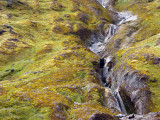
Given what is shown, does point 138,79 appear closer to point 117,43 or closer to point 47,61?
point 47,61

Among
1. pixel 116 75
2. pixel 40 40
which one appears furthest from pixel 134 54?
pixel 40 40

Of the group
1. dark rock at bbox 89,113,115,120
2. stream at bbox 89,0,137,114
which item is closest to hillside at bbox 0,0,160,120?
dark rock at bbox 89,113,115,120

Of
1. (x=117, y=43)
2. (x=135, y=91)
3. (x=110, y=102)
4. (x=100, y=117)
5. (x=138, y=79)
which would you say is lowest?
(x=110, y=102)

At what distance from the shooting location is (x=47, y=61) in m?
55.4

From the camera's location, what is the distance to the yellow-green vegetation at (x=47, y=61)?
26.1 meters

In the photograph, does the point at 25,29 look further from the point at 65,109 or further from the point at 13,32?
the point at 65,109

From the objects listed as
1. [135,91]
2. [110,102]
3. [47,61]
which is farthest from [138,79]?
[47,61]

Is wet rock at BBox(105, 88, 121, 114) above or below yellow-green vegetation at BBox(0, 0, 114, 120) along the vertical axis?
below

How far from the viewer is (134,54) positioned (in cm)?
4934

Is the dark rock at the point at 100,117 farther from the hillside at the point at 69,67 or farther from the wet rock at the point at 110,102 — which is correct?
the wet rock at the point at 110,102

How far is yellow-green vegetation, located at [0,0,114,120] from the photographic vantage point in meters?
26.1

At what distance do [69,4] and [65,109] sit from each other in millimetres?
117223

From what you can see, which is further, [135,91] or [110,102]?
[135,91]

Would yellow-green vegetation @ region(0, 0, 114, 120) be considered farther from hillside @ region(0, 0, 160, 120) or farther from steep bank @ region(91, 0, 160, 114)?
steep bank @ region(91, 0, 160, 114)
